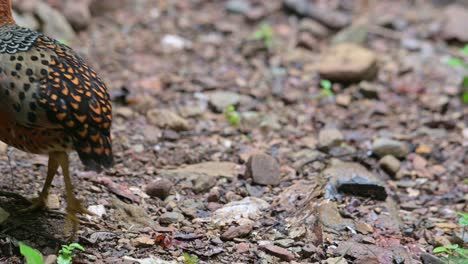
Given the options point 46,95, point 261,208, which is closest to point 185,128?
point 261,208

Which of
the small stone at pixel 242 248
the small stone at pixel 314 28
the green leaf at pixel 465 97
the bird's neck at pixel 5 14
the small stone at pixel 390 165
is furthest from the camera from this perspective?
the small stone at pixel 314 28

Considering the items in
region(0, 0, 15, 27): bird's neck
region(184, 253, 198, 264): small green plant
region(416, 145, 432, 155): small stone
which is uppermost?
region(0, 0, 15, 27): bird's neck

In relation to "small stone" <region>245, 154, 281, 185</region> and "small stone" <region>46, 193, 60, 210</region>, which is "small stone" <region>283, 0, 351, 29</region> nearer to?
"small stone" <region>245, 154, 281, 185</region>

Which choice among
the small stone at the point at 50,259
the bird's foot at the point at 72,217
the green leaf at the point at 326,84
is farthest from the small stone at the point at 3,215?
the green leaf at the point at 326,84

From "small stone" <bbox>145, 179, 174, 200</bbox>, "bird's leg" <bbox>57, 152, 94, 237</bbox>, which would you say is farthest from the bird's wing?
"small stone" <bbox>145, 179, 174, 200</bbox>

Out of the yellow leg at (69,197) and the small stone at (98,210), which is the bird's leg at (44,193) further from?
the small stone at (98,210)

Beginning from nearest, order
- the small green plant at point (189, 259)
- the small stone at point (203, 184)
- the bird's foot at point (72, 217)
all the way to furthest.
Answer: the small green plant at point (189, 259)
the bird's foot at point (72, 217)
the small stone at point (203, 184)

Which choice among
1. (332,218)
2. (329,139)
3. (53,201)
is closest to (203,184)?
(332,218)

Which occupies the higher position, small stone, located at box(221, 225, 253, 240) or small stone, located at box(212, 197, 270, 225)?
small stone, located at box(221, 225, 253, 240)
